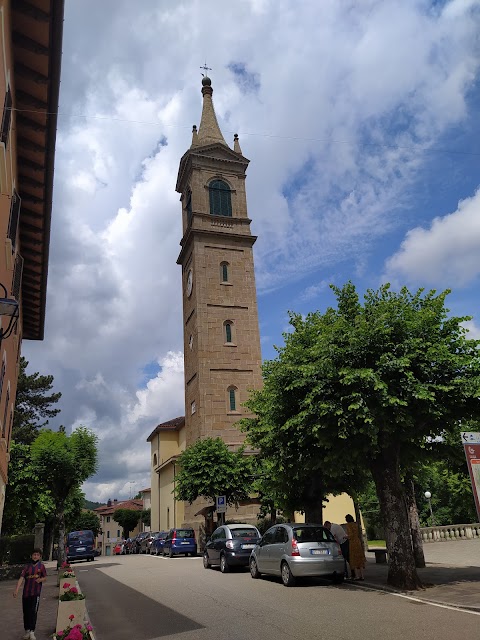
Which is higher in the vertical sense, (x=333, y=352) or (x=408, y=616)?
(x=333, y=352)

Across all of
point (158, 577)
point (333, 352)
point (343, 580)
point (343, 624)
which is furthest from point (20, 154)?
point (158, 577)

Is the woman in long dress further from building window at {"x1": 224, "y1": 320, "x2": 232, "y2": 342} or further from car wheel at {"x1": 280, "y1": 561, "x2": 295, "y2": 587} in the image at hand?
building window at {"x1": 224, "y1": 320, "x2": 232, "y2": 342}

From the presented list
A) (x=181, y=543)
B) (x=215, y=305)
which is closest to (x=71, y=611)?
(x=181, y=543)

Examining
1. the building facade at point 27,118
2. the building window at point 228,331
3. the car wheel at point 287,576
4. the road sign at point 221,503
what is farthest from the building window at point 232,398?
the building facade at point 27,118

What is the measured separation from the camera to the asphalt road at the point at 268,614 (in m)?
7.98

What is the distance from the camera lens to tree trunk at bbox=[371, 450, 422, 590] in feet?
39.9

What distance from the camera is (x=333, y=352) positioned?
13148mm

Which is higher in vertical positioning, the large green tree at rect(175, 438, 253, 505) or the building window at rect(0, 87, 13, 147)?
the building window at rect(0, 87, 13, 147)

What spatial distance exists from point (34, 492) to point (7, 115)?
25383 millimetres

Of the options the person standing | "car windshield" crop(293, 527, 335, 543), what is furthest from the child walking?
the person standing

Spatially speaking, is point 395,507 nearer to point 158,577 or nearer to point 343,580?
point 343,580

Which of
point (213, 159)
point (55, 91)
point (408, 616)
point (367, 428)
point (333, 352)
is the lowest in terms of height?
point (408, 616)

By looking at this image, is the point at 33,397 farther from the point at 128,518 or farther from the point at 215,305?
the point at 128,518

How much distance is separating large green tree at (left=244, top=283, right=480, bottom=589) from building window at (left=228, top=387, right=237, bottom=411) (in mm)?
25003
